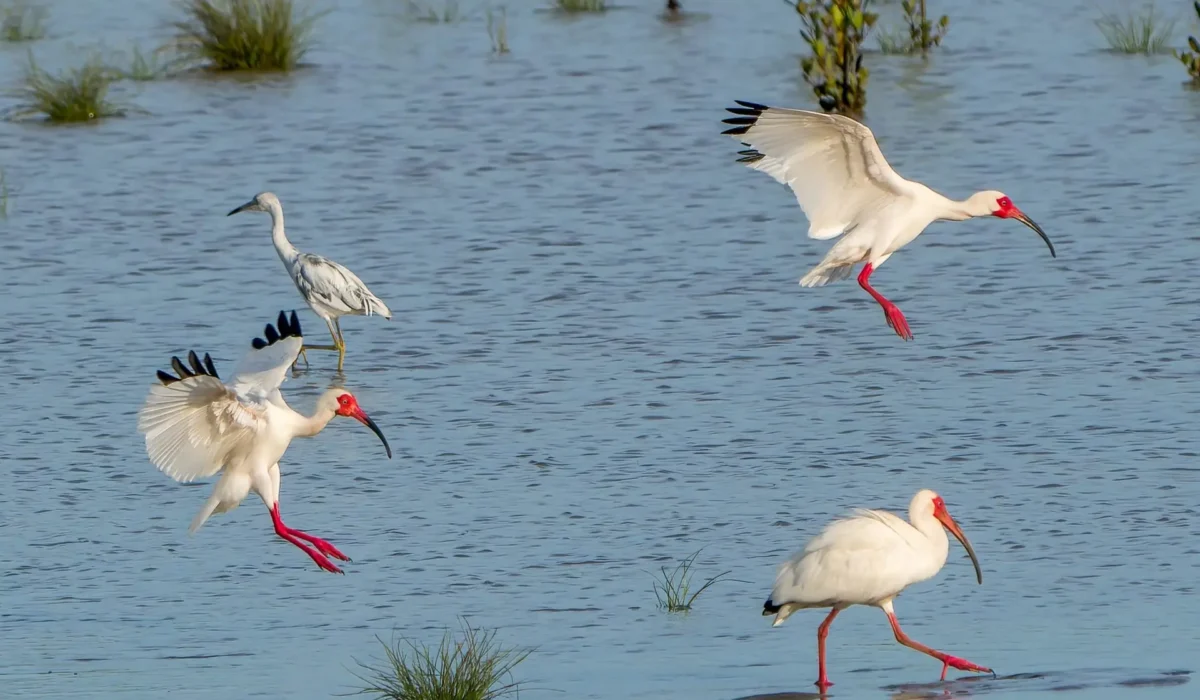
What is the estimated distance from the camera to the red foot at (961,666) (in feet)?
25.3

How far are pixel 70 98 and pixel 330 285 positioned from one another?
691 centimetres

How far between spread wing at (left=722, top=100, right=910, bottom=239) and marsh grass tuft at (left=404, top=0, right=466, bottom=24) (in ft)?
43.5

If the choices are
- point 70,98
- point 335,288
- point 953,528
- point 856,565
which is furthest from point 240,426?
point 70,98

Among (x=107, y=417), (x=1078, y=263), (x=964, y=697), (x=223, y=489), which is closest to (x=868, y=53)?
(x=1078, y=263)

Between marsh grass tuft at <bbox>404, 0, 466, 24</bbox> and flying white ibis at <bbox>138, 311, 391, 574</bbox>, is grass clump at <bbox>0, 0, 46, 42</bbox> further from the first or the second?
flying white ibis at <bbox>138, 311, 391, 574</bbox>

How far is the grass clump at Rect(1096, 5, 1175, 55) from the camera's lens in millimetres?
20844

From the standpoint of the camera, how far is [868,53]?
21.1 metres

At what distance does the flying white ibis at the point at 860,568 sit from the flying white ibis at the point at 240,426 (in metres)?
1.89

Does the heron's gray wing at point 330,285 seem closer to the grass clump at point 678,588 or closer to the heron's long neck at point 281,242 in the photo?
the heron's long neck at point 281,242

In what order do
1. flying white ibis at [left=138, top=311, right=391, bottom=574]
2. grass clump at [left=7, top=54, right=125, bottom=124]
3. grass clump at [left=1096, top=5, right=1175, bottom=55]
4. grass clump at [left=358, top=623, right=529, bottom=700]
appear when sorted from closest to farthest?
grass clump at [left=358, top=623, right=529, bottom=700]
flying white ibis at [left=138, top=311, right=391, bottom=574]
grass clump at [left=7, top=54, right=125, bottom=124]
grass clump at [left=1096, top=5, right=1175, bottom=55]

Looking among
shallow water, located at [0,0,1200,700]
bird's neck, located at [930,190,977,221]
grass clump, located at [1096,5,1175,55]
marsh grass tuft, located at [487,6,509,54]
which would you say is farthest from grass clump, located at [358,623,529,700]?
marsh grass tuft, located at [487,6,509,54]

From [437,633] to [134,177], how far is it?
A: 9.90 m

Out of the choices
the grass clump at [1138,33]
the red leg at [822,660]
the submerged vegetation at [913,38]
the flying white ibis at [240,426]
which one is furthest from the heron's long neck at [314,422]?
the grass clump at [1138,33]

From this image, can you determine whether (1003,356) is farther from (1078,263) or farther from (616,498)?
(616,498)
